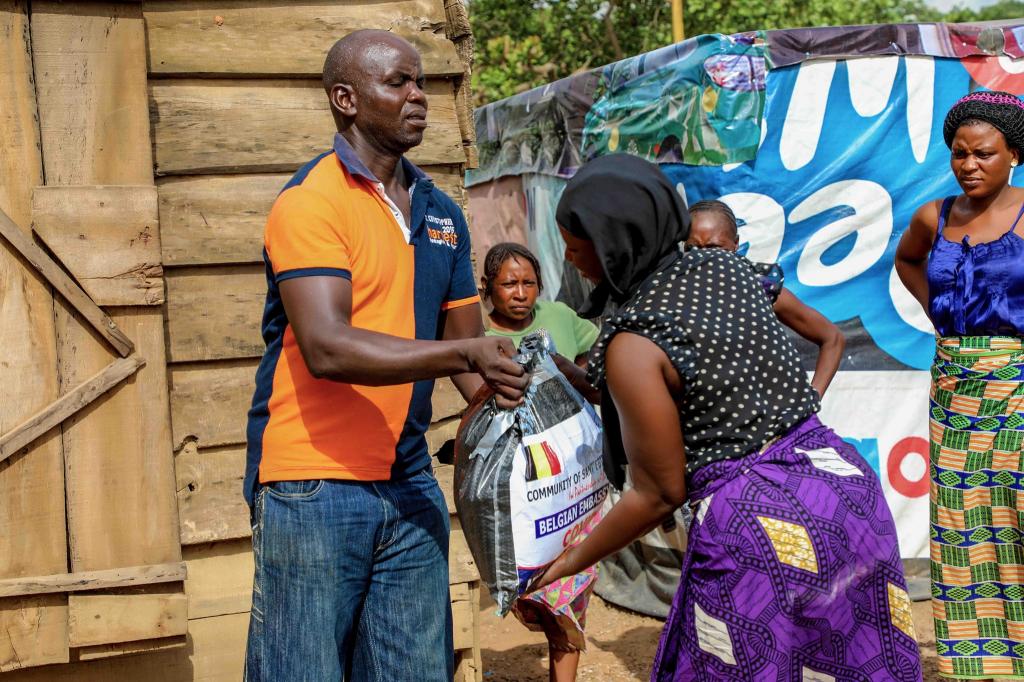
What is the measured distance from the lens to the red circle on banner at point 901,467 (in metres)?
5.55

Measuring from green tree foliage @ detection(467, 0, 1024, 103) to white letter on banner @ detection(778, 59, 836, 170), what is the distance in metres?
7.29

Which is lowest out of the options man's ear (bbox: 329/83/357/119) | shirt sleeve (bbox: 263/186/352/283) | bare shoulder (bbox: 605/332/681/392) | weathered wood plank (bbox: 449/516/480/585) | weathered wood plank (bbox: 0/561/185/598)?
weathered wood plank (bbox: 449/516/480/585)

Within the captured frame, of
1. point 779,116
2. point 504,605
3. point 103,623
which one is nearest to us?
point 504,605

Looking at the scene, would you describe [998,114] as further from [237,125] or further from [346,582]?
[346,582]

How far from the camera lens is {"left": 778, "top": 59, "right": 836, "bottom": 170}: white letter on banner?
17.9ft

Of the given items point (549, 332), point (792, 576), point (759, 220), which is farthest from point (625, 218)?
point (759, 220)

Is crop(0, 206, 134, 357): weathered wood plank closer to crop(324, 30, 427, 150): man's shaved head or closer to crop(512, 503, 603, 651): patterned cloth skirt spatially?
crop(324, 30, 427, 150): man's shaved head

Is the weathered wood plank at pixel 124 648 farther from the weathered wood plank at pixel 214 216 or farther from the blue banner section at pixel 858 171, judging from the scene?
the blue banner section at pixel 858 171

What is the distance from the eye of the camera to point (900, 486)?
219 inches

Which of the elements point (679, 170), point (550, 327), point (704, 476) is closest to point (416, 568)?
point (704, 476)

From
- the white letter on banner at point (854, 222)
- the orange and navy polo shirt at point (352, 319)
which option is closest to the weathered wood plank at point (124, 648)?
the orange and navy polo shirt at point (352, 319)

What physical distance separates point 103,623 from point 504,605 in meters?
1.56

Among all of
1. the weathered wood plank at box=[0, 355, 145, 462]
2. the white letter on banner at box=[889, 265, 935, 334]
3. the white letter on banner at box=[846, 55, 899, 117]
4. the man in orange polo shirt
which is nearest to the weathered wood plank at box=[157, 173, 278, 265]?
the weathered wood plank at box=[0, 355, 145, 462]

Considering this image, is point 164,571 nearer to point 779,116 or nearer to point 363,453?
point 363,453
